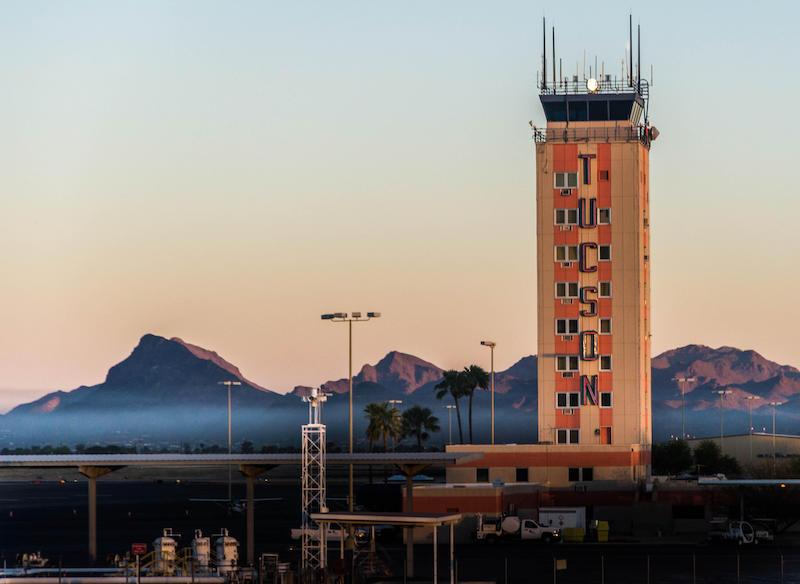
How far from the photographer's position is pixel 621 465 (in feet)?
424

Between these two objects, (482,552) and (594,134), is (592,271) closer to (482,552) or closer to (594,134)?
(594,134)

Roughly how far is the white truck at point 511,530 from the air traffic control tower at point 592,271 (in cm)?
2243

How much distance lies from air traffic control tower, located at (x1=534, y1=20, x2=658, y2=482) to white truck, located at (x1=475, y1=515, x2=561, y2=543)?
73.6ft

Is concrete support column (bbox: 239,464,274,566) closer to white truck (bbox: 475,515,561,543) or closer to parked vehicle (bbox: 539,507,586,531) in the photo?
white truck (bbox: 475,515,561,543)

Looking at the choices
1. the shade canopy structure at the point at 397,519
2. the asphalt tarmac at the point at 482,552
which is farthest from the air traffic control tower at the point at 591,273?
the shade canopy structure at the point at 397,519

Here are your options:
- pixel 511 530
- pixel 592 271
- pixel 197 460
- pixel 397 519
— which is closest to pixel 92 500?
pixel 197 460

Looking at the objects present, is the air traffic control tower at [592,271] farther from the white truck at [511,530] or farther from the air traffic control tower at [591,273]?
the white truck at [511,530]

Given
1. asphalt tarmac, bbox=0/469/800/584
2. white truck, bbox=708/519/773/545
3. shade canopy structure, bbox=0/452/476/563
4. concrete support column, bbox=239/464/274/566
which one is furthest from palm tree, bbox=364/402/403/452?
concrete support column, bbox=239/464/274/566

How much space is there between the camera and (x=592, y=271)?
133 meters

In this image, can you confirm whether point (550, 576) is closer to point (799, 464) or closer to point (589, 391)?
point (589, 391)

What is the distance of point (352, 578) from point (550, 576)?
43.2ft

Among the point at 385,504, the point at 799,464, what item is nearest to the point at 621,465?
the point at 385,504

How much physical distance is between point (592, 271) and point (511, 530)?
31143 mm

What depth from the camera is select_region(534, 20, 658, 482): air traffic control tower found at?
436ft
